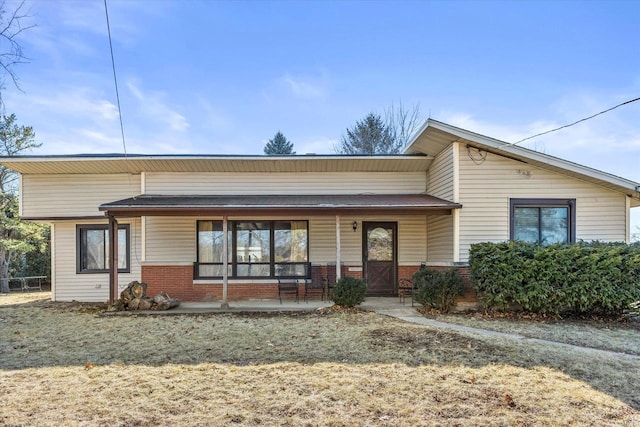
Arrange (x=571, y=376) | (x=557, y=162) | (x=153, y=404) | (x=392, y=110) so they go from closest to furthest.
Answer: (x=153, y=404) → (x=571, y=376) → (x=557, y=162) → (x=392, y=110)

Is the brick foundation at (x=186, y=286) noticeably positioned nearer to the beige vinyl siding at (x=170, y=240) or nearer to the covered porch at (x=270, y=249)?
the covered porch at (x=270, y=249)

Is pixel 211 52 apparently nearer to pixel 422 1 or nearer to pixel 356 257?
pixel 422 1

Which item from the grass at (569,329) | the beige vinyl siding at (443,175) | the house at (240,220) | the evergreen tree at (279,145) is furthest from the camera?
the evergreen tree at (279,145)

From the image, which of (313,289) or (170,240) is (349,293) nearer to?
(313,289)

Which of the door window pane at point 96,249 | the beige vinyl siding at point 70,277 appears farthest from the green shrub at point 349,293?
the door window pane at point 96,249

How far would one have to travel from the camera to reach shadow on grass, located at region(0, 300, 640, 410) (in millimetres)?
4969

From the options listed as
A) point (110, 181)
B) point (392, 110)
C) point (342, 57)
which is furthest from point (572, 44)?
point (392, 110)

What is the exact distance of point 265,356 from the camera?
17.6 ft

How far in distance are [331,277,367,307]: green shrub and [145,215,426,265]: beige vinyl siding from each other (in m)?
2.34

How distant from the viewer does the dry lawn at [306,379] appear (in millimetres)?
3463

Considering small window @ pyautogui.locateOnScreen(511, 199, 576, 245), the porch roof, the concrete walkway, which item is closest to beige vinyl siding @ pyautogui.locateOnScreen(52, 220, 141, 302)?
the porch roof

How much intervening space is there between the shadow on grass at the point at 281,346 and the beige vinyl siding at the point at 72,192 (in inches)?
152

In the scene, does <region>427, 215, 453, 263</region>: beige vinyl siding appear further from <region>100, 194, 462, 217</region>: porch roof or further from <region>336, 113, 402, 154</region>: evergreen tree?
<region>336, 113, 402, 154</region>: evergreen tree

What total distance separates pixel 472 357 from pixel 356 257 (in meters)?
6.32
